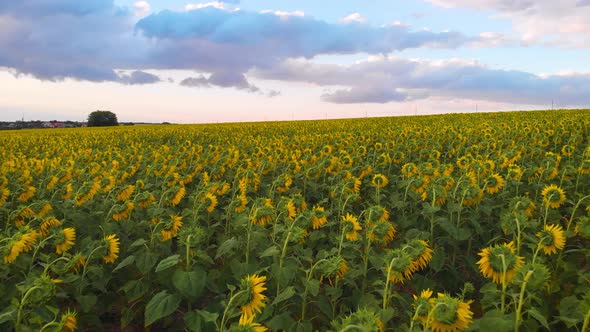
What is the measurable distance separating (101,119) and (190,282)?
246 ft

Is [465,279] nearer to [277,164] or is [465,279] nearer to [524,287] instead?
[524,287]

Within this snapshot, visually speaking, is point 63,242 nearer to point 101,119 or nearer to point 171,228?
point 171,228

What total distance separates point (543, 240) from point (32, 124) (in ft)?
243

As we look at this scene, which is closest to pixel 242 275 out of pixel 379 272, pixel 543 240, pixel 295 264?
pixel 295 264

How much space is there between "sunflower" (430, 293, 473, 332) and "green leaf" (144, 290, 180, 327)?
1914 mm

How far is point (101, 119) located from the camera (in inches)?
2832

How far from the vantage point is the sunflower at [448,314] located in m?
2.48

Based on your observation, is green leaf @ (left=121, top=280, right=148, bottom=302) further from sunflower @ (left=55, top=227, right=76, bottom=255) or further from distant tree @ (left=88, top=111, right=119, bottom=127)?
distant tree @ (left=88, top=111, right=119, bottom=127)

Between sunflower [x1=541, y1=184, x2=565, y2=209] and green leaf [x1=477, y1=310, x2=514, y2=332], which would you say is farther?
sunflower [x1=541, y1=184, x2=565, y2=209]

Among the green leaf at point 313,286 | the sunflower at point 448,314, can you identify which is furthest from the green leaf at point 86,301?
the sunflower at point 448,314

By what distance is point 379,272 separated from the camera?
4770mm

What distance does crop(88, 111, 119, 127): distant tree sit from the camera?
235ft

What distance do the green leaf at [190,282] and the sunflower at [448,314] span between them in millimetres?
1779

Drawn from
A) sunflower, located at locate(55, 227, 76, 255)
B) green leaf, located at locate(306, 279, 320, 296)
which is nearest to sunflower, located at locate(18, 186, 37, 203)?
sunflower, located at locate(55, 227, 76, 255)
